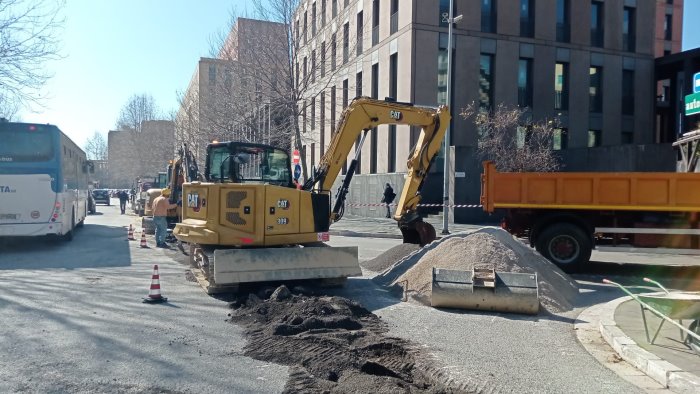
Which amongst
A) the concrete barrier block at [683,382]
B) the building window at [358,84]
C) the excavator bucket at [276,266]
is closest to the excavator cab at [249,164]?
the excavator bucket at [276,266]

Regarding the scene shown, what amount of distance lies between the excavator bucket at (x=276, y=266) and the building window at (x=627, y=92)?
28.7m

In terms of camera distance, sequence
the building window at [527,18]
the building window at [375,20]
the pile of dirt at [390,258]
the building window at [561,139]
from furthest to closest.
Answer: the building window at [375,20]
the building window at [561,139]
the building window at [527,18]
the pile of dirt at [390,258]

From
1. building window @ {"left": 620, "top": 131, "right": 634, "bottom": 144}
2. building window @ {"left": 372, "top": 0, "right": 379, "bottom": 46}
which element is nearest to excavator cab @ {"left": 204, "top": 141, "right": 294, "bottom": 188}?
building window @ {"left": 372, "top": 0, "right": 379, "bottom": 46}

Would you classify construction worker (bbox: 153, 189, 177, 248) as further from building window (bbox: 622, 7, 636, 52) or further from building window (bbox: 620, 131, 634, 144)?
building window (bbox: 622, 7, 636, 52)

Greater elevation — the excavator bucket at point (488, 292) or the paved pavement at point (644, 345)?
the excavator bucket at point (488, 292)

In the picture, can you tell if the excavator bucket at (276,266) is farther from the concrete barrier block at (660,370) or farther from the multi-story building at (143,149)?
the multi-story building at (143,149)

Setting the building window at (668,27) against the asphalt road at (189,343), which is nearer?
the asphalt road at (189,343)

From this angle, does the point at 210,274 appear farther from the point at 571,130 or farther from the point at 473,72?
the point at 571,130

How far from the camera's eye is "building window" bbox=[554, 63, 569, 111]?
31.3 metres

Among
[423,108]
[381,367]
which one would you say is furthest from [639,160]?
[381,367]

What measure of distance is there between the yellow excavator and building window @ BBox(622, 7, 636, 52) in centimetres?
2646

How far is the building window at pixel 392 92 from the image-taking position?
2964 centimetres

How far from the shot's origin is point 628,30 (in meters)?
33.2

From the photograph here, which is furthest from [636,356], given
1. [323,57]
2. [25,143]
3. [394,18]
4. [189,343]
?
[394,18]
